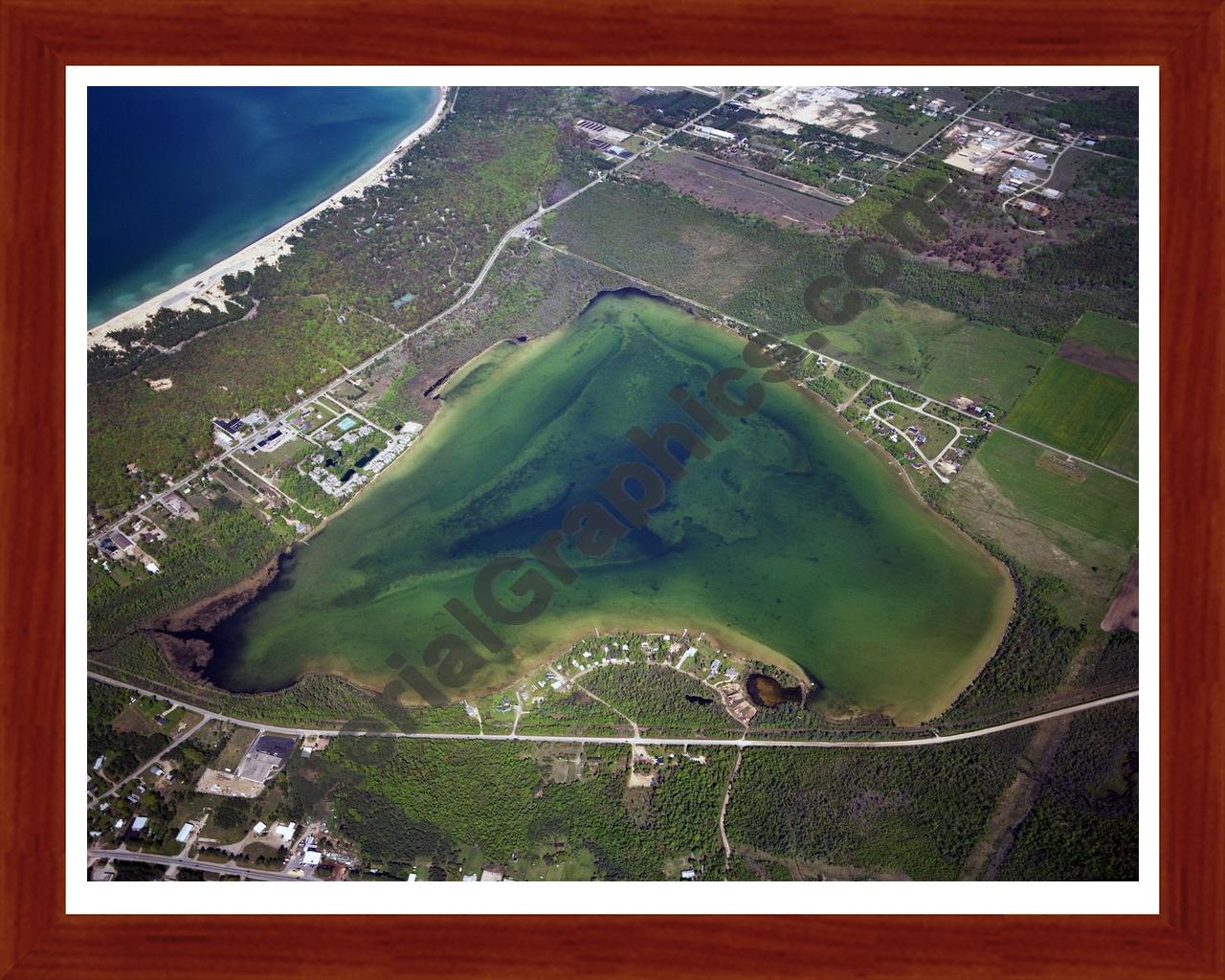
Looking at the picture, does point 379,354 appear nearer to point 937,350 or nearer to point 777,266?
point 777,266

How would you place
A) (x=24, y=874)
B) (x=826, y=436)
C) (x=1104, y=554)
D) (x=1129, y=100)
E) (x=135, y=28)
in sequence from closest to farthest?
(x=135, y=28) < (x=24, y=874) < (x=1104, y=554) < (x=826, y=436) < (x=1129, y=100)

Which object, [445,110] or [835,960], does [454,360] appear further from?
[835,960]

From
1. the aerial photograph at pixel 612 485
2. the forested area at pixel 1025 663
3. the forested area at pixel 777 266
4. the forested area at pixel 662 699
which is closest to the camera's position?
the aerial photograph at pixel 612 485

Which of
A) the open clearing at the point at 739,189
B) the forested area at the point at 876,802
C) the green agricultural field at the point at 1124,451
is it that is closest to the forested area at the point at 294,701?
the forested area at the point at 876,802

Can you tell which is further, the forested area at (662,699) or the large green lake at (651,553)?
the large green lake at (651,553)

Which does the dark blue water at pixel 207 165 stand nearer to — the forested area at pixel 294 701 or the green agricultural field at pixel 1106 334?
the forested area at pixel 294 701

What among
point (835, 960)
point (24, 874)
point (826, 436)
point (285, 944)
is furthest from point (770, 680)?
point (24, 874)
